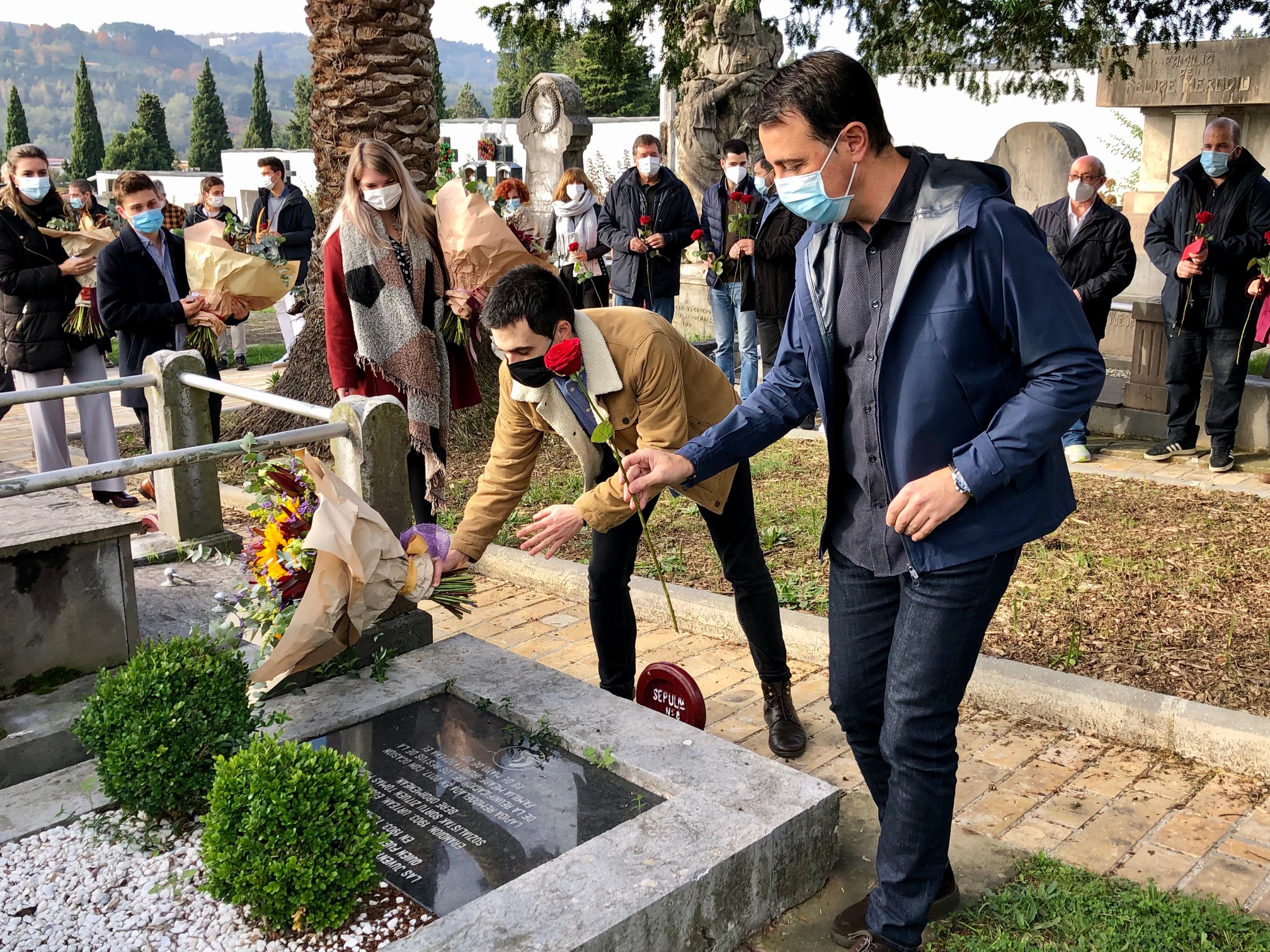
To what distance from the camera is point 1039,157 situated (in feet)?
38.0

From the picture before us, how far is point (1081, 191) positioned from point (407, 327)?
16.5 feet

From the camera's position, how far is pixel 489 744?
369 centimetres

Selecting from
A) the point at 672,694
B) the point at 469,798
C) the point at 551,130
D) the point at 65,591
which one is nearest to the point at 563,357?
the point at 469,798

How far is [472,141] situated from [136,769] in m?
43.5

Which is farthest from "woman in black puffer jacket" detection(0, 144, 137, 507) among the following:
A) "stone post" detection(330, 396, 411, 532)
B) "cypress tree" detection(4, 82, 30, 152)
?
"cypress tree" detection(4, 82, 30, 152)

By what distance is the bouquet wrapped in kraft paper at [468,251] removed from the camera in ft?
18.0

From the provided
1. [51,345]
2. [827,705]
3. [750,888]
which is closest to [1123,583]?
[827,705]

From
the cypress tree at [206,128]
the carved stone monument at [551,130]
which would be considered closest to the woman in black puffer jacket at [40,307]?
the carved stone monument at [551,130]

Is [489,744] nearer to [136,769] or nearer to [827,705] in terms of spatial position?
[136,769]

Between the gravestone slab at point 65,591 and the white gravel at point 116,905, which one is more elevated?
the gravestone slab at point 65,591

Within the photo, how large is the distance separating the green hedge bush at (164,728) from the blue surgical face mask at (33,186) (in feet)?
14.8

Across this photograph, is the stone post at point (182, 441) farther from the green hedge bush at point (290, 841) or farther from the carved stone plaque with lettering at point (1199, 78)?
the carved stone plaque with lettering at point (1199, 78)

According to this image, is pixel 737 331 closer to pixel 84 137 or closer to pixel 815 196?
→ pixel 815 196

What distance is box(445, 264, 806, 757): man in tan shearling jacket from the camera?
11.7 feet
